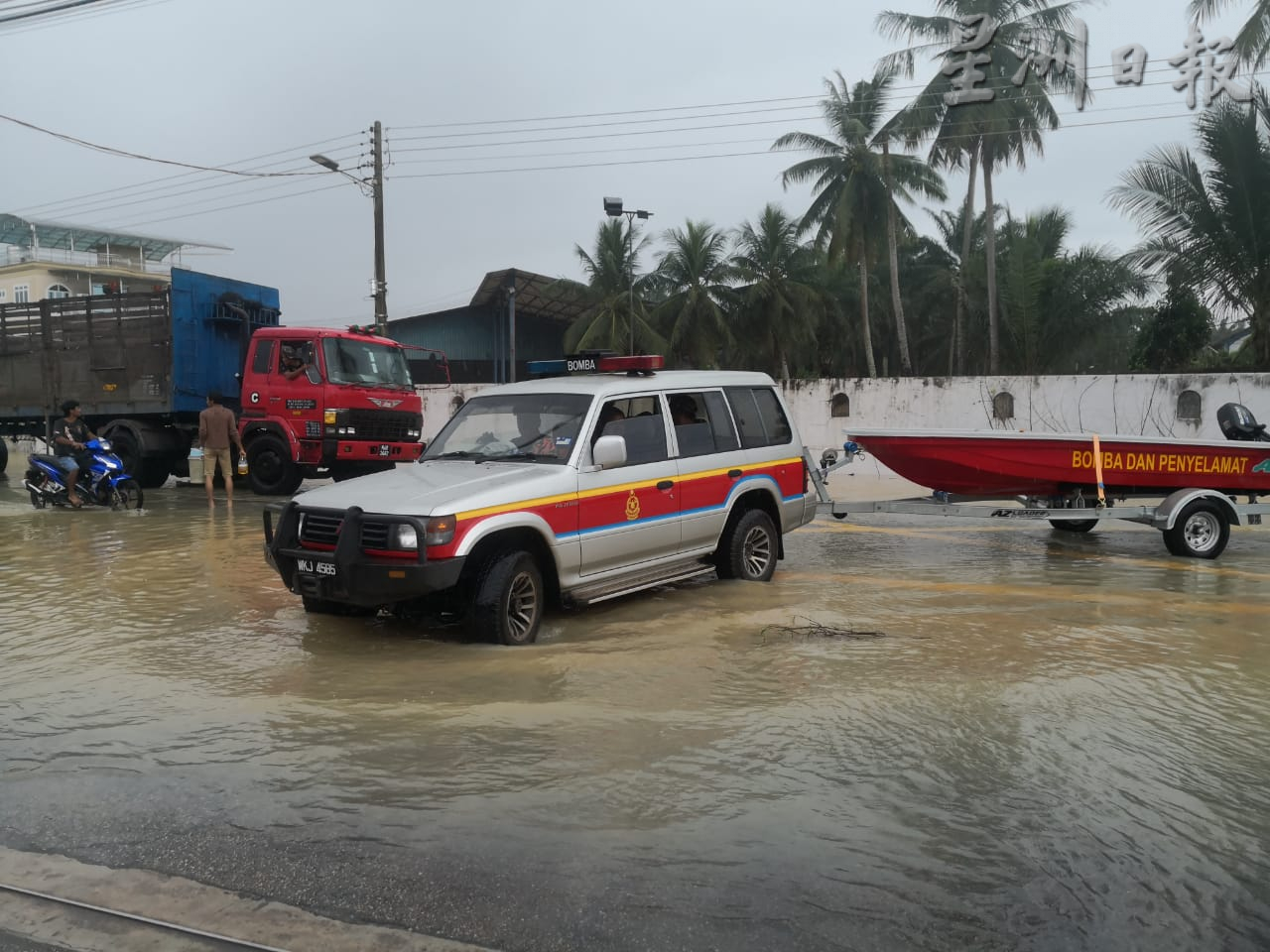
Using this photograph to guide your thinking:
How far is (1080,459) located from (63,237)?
5380 cm

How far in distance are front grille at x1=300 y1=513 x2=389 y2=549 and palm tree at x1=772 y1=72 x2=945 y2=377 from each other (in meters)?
30.2

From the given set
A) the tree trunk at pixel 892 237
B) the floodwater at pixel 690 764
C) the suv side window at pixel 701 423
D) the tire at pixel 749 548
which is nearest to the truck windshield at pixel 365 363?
the floodwater at pixel 690 764

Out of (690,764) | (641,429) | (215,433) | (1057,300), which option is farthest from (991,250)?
(690,764)

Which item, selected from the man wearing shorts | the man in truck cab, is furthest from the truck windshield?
the man wearing shorts

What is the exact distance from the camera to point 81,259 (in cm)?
5284

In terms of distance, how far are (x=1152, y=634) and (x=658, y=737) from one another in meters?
3.90

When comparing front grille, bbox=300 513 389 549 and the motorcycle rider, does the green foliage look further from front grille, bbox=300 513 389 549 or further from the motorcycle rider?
front grille, bbox=300 513 389 549

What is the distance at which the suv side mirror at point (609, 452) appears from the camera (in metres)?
6.66

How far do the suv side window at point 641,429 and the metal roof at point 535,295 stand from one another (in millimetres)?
29241

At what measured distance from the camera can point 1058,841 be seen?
12.4 ft

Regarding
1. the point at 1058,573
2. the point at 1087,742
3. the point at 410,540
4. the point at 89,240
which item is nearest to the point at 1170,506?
the point at 1058,573

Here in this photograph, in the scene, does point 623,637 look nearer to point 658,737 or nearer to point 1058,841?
point 658,737

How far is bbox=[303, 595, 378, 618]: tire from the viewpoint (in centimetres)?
684

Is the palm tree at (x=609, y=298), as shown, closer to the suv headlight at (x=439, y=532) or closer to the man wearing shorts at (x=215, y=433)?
the man wearing shorts at (x=215, y=433)
